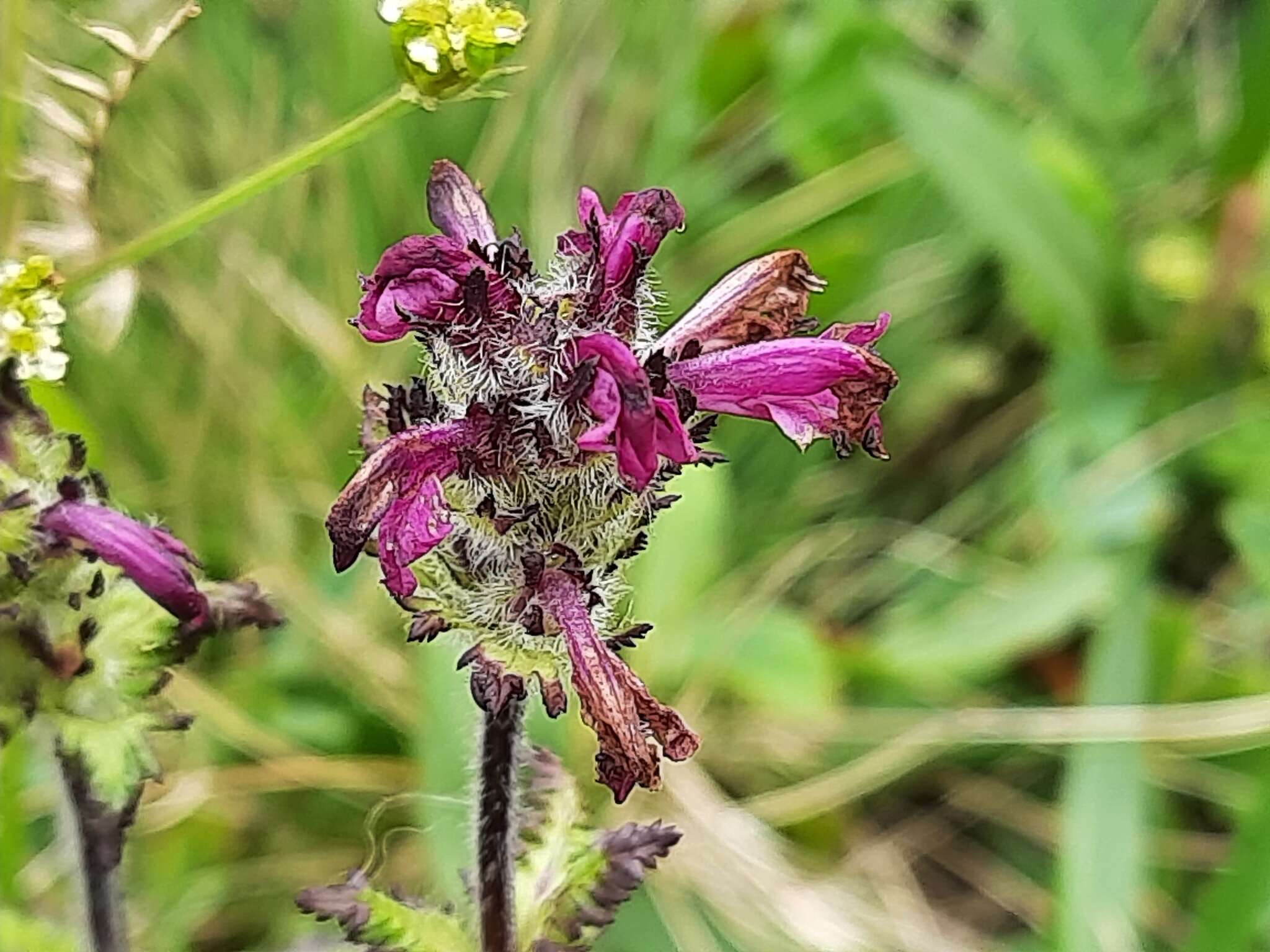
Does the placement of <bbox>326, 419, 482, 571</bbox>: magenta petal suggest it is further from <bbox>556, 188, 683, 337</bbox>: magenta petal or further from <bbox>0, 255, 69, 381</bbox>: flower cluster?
<bbox>0, 255, 69, 381</bbox>: flower cluster

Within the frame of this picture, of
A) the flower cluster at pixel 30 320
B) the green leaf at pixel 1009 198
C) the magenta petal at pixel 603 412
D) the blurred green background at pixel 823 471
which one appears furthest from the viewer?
the green leaf at pixel 1009 198

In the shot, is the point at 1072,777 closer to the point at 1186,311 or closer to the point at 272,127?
the point at 1186,311

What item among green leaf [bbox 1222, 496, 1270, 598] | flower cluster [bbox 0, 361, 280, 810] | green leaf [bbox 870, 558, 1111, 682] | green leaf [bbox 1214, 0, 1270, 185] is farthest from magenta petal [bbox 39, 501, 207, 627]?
green leaf [bbox 1214, 0, 1270, 185]

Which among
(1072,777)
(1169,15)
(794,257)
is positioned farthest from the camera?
(1169,15)

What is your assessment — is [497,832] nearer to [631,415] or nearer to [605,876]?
[605,876]

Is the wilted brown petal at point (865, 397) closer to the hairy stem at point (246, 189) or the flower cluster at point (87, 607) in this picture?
the hairy stem at point (246, 189)

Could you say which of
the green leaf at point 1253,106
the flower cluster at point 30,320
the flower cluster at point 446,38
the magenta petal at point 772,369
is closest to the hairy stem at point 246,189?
the flower cluster at point 446,38

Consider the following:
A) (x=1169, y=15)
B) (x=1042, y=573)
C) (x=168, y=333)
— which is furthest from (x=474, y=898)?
(x=1169, y=15)
